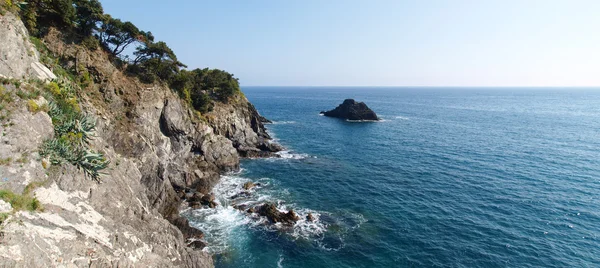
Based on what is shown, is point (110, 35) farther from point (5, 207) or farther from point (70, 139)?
point (5, 207)

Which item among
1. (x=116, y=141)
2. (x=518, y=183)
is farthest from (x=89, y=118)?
(x=518, y=183)

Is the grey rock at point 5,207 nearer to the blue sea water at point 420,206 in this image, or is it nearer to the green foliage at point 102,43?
the green foliage at point 102,43

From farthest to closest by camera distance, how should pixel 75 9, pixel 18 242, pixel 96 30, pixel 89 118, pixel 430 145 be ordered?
pixel 430 145 < pixel 96 30 < pixel 75 9 < pixel 89 118 < pixel 18 242

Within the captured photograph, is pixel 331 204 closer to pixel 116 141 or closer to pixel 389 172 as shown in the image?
pixel 389 172

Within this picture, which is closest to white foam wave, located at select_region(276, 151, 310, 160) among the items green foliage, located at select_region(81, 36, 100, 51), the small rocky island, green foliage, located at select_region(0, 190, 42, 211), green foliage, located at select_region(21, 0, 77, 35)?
green foliage, located at select_region(81, 36, 100, 51)

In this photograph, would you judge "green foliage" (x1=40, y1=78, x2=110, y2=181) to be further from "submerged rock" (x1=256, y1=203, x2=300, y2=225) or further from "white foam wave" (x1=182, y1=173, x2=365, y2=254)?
"submerged rock" (x1=256, y1=203, x2=300, y2=225)

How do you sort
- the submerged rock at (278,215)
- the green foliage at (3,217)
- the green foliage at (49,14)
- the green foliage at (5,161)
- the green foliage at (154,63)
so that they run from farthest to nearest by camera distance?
the green foliage at (154,63), the submerged rock at (278,215), the green foliage at (49,14), the green foliage at (5,161), the green foliage at (3,217)

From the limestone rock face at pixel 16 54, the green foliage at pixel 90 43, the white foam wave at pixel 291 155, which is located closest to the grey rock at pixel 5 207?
the limestone rock face at pixel 16 54
